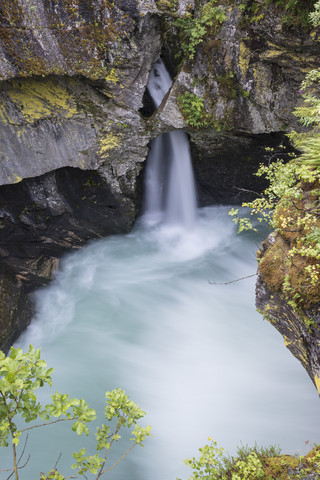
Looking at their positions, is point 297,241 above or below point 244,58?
below

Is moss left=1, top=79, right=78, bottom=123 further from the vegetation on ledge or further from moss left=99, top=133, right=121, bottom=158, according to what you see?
the vegetation on ledge

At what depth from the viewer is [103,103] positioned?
265 inches

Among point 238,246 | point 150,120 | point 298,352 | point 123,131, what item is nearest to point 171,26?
point 150,120

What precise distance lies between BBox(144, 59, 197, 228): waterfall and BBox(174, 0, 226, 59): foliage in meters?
1.17

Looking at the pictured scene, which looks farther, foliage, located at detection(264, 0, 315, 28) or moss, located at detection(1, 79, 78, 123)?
moss, located at detection(1, 79, 78, 123)

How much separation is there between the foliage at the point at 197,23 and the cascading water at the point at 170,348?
2.54 metres

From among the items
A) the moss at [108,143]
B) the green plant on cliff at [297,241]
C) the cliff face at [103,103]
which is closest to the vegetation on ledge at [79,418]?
the green plant on cliff at [297,241]

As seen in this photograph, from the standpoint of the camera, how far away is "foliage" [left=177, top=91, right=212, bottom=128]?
7054 mm

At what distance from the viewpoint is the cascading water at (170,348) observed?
205 inches

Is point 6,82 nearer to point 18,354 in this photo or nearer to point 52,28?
point 52,28

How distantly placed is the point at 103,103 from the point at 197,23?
2.68 meters

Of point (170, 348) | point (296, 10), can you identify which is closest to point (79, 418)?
point (170, 348)

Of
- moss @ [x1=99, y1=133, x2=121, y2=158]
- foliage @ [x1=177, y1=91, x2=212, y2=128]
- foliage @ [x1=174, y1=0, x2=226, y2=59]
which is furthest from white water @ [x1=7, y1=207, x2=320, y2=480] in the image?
foliage @ [x1=174, y1=0, x2=226, y2=59]

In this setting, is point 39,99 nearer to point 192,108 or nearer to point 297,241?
point 192,108
